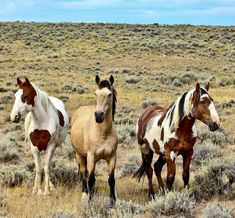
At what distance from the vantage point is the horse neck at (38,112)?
8.49 metres

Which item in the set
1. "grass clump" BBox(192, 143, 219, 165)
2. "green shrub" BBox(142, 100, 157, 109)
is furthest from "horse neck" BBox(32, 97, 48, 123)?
"green shrub" BBox(142, 100, 157, 109)

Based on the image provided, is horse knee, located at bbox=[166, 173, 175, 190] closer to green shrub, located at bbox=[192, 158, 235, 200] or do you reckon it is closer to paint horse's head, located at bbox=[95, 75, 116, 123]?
green shrub, located at bbox=[192, 158, 235, 200]

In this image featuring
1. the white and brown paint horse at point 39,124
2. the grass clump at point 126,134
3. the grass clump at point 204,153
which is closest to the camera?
the white and brown paint horse at point 39,124

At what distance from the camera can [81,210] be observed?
668 centimetres

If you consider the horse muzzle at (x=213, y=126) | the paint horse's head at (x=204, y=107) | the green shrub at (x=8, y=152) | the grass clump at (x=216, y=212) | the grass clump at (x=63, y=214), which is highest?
the paint horse's head at (x=204, y=107)

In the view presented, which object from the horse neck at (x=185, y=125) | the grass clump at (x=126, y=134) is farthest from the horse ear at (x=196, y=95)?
the grass clump at (x=126, y=134)

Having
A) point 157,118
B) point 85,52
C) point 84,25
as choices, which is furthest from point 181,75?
point 84,25

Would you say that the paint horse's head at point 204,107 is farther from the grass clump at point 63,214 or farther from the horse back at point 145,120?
the grass clump at point 63,214

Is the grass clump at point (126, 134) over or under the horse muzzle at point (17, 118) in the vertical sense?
under

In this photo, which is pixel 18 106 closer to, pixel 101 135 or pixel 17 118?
pixel 17 118

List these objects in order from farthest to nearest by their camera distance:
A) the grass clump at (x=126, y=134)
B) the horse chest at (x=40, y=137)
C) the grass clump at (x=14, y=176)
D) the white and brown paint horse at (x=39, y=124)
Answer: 1. the grass clump at (x=126, y=134)
2. the grass clump at (x=14, y=176)
3. the horse chest at (x=40, y=137)
4. the white and brown paint horse at (x=39, y=124)

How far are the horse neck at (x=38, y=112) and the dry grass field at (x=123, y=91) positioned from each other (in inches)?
50.7

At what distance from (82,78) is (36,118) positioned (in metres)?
22.7

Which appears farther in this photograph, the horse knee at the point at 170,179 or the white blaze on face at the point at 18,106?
the white blaze on face at the point at 18,106
